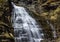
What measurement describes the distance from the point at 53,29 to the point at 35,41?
2.44 meters

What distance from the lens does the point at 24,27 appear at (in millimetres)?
17109

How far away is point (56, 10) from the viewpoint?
739 inches

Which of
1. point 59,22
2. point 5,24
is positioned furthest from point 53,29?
point 5,24

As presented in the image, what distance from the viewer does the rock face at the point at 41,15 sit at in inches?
614

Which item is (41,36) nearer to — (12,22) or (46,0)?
(12,22)

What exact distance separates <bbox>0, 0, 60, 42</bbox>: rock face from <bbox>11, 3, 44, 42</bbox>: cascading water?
533 mm

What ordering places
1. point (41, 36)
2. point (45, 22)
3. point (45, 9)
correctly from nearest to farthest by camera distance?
point (41, 36), point (45, 22), point (45, 9)

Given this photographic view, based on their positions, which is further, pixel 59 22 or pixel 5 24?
pixel 59 22

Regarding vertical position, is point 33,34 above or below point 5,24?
below

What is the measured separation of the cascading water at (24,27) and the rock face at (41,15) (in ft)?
1.75

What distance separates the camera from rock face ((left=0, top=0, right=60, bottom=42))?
15.6 metres

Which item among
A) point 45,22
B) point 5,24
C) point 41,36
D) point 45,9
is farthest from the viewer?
point 45,9

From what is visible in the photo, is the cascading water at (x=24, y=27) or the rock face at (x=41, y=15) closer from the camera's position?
the rock face at (x=41, y=15)

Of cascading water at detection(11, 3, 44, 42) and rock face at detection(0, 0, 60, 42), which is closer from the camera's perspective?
rock face at detection(0, 0, 60, 42)
